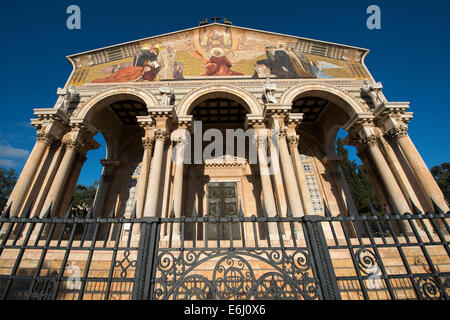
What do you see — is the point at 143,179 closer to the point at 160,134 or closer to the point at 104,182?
the point at 160,134

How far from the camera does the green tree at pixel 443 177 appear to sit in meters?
32.6

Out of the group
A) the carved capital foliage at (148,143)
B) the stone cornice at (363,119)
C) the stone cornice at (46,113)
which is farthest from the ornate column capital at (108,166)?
the stone cornice at (363,119)

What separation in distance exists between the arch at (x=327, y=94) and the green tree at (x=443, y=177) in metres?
35.8

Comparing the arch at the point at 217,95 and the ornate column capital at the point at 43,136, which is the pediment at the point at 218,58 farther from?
the ornate column capital at the point at 43,136

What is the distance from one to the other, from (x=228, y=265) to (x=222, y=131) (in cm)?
1031

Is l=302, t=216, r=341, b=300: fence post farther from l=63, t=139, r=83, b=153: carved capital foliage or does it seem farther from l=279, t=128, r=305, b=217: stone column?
l=63, t=139, r=83, b=153: carved capital foliage

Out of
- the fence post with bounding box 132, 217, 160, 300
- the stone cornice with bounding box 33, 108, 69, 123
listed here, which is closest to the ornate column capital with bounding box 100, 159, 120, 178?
the stone cornice with bounding box 33, 108, 69, 123

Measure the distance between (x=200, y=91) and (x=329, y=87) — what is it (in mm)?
7308

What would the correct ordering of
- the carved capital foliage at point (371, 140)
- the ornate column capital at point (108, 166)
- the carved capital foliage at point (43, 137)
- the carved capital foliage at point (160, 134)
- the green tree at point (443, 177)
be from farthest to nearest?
the green tree at point (443, 177), the ornate column capital at point (108, 166), the carved capital foliage at point (371, 140), the carved capital foliage at point (160, 134), the carved capital foliage at point (43, 137)

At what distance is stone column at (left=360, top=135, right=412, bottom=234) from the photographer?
869 centimetres

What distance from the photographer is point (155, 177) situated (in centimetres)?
885

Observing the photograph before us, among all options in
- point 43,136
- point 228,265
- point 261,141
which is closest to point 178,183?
point 261,141

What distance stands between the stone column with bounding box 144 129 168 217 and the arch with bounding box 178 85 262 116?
1715 mm
